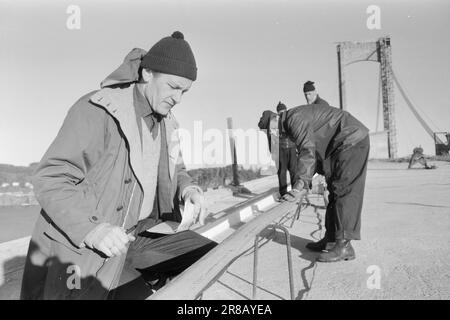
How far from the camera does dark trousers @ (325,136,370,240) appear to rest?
3783mm

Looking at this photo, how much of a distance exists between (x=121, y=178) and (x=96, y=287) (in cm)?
51

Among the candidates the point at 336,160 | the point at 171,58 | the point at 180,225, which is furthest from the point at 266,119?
the point at 180,225

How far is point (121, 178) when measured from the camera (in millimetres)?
1838

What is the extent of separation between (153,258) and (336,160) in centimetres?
258

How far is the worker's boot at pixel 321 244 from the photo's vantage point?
3.85 m

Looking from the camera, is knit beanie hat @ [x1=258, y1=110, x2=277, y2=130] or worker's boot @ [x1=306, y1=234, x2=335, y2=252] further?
knit beanie hat @ [x1=258, y1=110, x2=277, y2=130]

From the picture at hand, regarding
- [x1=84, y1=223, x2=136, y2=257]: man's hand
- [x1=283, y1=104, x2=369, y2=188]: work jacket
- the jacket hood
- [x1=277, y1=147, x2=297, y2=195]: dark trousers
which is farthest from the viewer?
[x1=277, y1=147, x2=297, y2=195]: dark trousers

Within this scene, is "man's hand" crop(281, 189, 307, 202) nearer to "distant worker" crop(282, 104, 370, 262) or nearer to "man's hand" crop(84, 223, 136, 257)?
"distant worker" crop(282, 104, 370, 262)

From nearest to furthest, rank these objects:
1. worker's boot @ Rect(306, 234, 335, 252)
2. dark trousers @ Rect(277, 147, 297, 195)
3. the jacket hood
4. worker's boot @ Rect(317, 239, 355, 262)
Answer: the jacket hood → worker's boot @ Rect(317, 239, 355, 262) → worker's boot @ Rect(306, 234, 335, 252) → dark trousers @ Rect(277, 147, 297, 195)

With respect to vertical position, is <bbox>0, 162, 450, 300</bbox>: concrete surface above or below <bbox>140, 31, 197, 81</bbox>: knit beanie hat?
below

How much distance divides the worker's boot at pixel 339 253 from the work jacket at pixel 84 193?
2248 millimetres

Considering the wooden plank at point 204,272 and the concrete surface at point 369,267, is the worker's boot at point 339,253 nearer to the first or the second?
the concrete surface at point 369,267

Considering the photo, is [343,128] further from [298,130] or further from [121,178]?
[121,178]

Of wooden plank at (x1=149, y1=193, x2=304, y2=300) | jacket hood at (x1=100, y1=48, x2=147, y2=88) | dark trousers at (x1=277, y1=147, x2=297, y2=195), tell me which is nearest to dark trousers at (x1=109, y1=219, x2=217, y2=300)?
wooden plank at (x1=149, y1=193, x2=304, y2=300)
